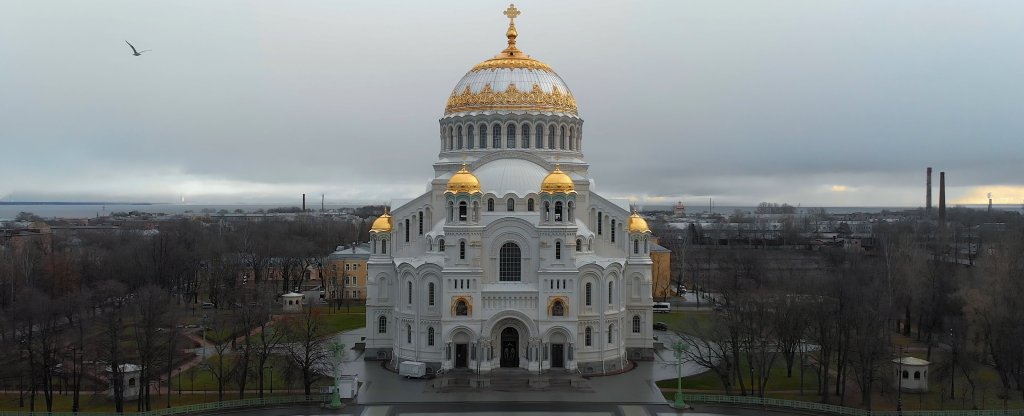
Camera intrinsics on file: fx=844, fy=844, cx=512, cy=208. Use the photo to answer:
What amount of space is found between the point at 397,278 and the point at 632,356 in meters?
11.0

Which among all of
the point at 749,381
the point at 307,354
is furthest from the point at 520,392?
the point at 749,381

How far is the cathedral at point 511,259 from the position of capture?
1332 inches

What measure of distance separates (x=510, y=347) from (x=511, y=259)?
3596 mm

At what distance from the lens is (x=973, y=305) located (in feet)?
121

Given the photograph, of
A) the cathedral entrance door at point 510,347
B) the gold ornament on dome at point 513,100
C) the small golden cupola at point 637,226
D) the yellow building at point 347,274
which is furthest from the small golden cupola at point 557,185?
the yellow building at point 347,274

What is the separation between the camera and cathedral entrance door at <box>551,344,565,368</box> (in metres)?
34.2

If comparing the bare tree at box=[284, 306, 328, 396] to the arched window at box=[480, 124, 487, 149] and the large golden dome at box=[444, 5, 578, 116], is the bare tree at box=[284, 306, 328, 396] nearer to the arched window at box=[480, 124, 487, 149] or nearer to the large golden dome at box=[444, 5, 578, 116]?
the arched window at box=[480, 124, 487, 149]

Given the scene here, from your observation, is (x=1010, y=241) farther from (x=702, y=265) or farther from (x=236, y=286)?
(x=236, y=286)

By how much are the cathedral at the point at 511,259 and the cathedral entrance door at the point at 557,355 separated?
41mm

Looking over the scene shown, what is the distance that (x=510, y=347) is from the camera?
34.3m

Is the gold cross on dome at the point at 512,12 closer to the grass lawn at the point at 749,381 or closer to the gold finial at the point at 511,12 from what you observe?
the gold finial at the point at 511,12

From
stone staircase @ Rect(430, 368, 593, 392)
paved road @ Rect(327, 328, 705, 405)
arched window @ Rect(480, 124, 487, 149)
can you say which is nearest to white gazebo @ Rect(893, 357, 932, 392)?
paved road @ Rect(327, 328, 705, 405)

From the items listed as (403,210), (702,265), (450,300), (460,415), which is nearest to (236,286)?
(403,210)

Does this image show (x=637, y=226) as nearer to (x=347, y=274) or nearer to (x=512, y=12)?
(x=512, y=12)
